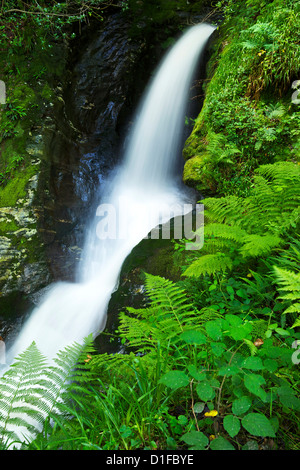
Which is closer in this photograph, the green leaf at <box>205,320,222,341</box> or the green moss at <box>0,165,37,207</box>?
the green leaf at <box>205,320,222,341</box>

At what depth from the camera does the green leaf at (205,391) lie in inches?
41.8

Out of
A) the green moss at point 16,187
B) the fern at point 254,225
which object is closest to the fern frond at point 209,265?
the fern at point 254,225

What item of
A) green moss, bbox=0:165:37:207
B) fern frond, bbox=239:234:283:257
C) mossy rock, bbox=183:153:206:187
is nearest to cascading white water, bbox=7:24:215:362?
mossy rock, bbox=183:153:206:187

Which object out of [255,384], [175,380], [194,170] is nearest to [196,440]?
[175,380]

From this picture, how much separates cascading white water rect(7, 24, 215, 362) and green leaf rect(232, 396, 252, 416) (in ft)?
9.04

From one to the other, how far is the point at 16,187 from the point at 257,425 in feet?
16.1

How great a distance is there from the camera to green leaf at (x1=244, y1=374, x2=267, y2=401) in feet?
3.28

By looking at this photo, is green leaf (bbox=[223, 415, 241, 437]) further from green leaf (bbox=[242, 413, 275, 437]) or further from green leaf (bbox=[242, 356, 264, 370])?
green leaf (bbox=[242, 356, 264, 370])

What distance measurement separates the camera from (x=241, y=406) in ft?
3.48

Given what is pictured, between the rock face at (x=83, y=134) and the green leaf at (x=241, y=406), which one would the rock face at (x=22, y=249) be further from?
the green leaf at (x=241, y=406)

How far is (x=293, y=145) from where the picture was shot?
3.35m

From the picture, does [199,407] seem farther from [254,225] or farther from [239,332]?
[254,225]

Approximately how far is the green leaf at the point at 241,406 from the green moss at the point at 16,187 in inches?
181

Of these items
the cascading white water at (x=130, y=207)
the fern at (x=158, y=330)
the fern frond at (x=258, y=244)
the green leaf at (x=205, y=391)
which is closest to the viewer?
the green leaf at (x=205, y=391)
